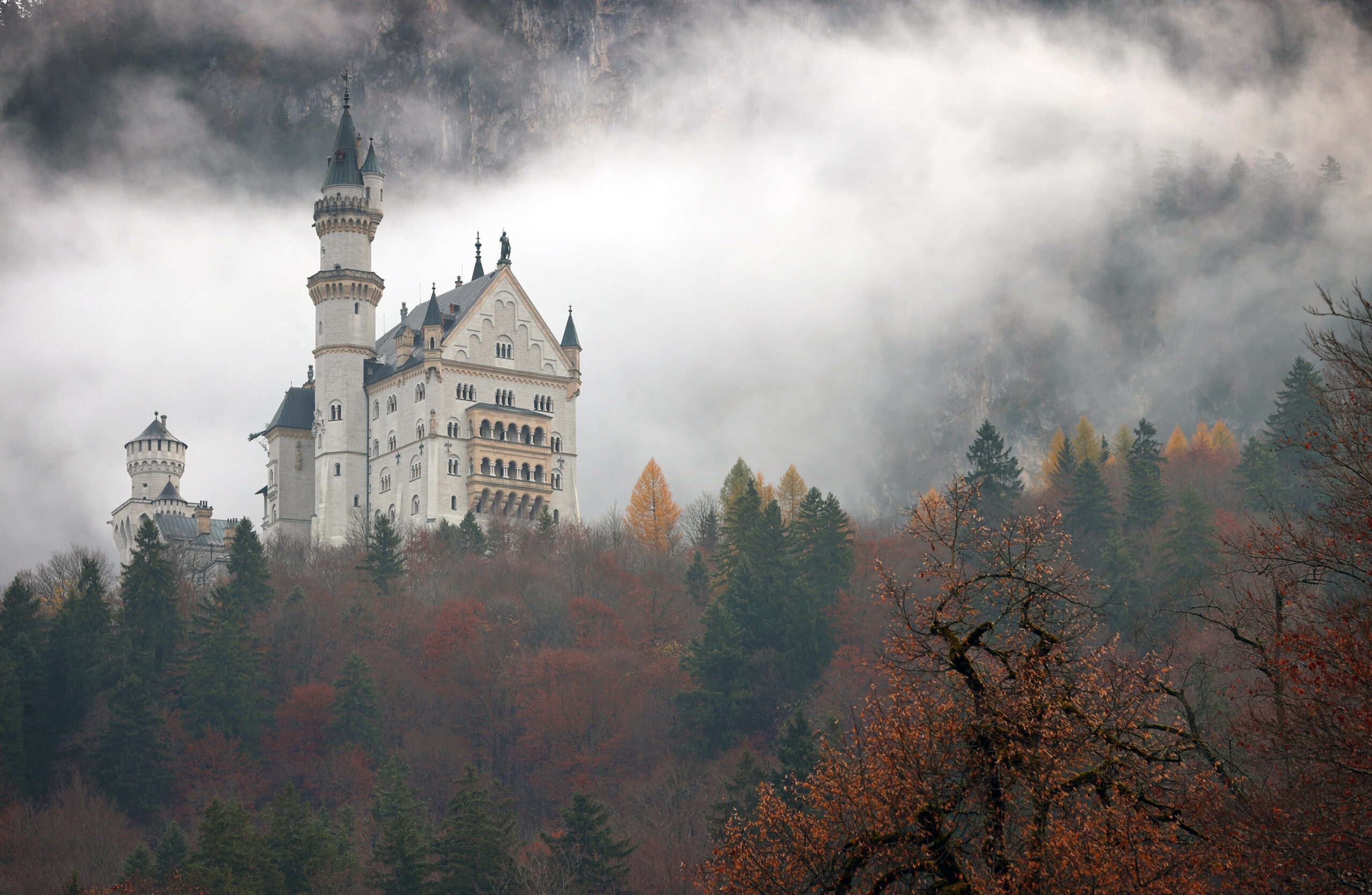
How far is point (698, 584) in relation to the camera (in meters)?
90.4

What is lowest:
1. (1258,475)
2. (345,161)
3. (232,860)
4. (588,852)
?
(588,852)

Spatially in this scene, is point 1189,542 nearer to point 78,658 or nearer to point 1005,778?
point 78,658

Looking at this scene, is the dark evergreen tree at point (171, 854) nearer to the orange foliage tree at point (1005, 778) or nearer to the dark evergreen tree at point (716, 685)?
the dark evergreen tree at point (716, 685)

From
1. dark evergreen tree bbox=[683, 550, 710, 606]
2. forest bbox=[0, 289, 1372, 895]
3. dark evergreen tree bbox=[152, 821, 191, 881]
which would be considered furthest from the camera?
dark evergreen tree bbox=[683, 550, 710, 606]

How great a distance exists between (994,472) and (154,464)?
74631 mm

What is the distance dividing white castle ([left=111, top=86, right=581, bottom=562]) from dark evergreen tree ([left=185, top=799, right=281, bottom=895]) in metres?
55.0

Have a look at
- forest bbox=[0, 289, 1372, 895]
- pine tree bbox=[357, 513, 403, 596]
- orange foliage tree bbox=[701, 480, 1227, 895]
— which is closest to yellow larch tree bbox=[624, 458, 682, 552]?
forest bbox=[0, 289, 1372, 895]

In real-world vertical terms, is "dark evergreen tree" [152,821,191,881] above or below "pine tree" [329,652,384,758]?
below

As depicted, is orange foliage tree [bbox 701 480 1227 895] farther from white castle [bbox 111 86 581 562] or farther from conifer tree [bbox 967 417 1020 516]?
white castle [bbox 111 86 581 562]

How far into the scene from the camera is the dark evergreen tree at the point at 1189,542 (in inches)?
3073

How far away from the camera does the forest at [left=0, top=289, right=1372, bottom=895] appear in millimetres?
21250

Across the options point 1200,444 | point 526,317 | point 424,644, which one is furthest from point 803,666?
point 1200,444

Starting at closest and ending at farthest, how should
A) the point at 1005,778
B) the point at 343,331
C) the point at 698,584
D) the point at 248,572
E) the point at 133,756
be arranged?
the point at 1005,778
the point at 133,756
the point at 248,572
the point at 698,584
the point at 343,331

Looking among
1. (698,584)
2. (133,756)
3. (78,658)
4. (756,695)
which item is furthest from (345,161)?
(756,695)
